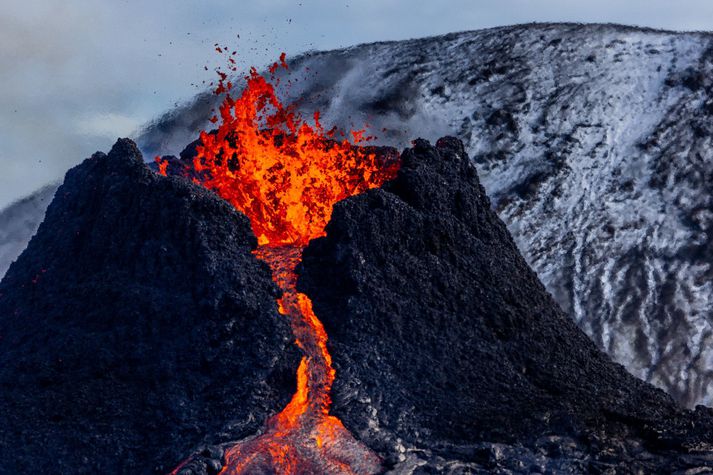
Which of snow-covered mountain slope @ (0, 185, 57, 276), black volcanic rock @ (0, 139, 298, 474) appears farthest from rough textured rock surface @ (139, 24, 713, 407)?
black volcanic rock @ (0, 139, 298, 474)

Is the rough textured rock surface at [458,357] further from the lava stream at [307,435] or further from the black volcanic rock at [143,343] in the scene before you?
the black volcanic rock at [143,343]

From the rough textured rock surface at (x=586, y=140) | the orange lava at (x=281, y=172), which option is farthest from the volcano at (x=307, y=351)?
the rough textured rock surface at (x=586, y=140)

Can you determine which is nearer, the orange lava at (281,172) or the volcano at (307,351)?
the volcano at (307,351)

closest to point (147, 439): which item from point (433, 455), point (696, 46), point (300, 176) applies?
point (433, 455)

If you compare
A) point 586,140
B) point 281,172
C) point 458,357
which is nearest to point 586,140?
point 586,140

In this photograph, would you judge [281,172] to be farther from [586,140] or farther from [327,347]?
[586,140]

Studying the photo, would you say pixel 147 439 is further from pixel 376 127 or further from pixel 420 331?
pixel 376 127
